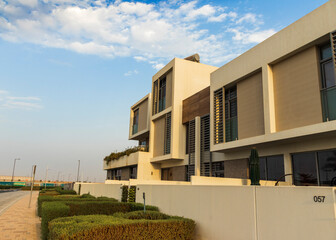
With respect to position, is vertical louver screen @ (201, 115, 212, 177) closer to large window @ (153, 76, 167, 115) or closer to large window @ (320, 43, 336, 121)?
large window @ (153, 76, 167, 115)

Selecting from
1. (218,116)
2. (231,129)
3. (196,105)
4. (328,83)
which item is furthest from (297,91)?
(196,105)

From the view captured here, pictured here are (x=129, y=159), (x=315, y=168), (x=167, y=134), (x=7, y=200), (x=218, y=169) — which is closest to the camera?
(x=315, y=168)

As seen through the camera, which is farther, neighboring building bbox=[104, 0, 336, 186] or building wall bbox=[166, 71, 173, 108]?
building wall bbox=[166, 71, 173, 108]

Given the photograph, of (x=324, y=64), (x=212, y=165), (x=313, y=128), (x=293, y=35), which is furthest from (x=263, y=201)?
(x=212, y=165)

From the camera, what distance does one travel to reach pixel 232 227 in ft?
23.1

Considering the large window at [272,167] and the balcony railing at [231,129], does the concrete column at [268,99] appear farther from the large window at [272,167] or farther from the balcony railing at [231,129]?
the balcony railing at [231,129]

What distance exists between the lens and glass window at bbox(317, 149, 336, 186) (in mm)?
10086

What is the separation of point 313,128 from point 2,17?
560 inches

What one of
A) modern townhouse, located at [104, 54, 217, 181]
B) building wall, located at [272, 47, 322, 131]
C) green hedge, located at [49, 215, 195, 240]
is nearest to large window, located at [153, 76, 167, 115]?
modern townhouse, located at [104, 54, 217, 181]

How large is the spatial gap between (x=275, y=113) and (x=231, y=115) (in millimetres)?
3462

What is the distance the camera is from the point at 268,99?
39.1 ft

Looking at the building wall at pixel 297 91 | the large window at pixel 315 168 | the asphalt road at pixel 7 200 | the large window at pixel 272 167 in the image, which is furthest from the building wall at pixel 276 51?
the asphalt road at pixel 7 200

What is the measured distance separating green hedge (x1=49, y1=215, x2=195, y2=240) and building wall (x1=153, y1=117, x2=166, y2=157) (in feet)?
48.4

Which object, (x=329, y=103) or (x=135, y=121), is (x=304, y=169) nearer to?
(x=329, y=103)
